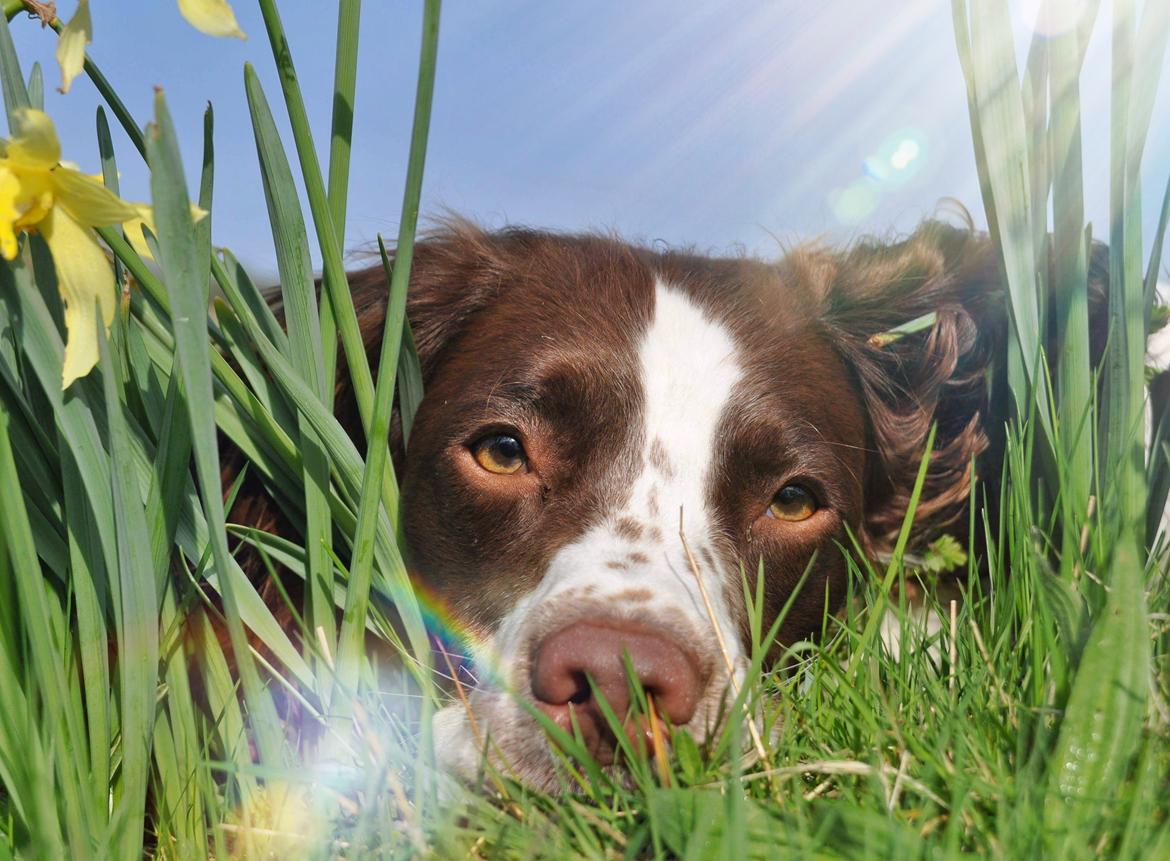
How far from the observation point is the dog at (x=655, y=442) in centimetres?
176

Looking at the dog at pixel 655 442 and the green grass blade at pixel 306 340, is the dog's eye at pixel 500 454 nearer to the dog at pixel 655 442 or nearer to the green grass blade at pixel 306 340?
the dog at pixel 655 442

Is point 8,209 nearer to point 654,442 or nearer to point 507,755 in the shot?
point 507,755

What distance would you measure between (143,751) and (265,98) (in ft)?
3.36

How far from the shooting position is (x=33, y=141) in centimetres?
130

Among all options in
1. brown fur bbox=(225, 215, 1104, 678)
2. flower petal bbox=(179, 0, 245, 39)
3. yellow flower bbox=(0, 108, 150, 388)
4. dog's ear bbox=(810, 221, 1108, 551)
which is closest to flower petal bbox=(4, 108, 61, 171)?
yellow flower bbox=(0, 108, 150, 388)

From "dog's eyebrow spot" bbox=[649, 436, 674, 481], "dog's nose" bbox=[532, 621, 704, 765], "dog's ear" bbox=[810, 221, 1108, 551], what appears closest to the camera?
"dog's nose" bbox=[532, 621, 704, 765]

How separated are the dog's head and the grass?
0.17 m

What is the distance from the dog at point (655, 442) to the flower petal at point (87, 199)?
2.95 ft

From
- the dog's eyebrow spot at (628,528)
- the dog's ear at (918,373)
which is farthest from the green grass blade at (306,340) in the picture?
the dog's ear at (918,373)

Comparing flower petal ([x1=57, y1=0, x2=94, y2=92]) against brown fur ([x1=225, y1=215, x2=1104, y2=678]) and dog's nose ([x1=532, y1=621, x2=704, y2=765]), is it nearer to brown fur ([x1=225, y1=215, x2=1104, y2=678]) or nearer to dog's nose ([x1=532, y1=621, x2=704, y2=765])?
dog's nose ([x1=532, y1=621, x2=704, y2=765])

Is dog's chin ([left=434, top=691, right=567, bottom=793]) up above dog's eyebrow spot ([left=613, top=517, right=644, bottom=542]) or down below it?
below

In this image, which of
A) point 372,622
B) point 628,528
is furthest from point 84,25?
point 628,528

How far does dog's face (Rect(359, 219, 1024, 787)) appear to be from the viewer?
176 centimetres

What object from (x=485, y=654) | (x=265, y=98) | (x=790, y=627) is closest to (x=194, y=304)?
(x=265, y=98)
